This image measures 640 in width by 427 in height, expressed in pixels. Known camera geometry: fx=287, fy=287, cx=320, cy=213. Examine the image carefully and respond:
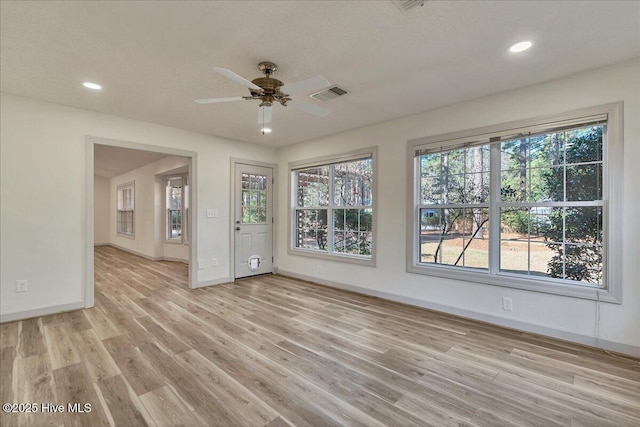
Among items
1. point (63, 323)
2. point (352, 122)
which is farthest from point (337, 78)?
point (63, 323)

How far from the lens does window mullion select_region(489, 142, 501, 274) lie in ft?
A: 10.6

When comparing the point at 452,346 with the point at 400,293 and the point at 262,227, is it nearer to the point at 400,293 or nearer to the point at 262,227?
the point at 400,293

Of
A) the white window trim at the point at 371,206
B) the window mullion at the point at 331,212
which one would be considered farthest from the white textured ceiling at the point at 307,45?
the window mullion at the point at 331,212

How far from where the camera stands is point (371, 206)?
14.1 ft

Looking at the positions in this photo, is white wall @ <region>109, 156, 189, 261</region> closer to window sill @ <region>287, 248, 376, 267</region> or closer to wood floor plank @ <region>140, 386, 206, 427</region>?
window sill @ <region>287, 248, 376, 267</region>

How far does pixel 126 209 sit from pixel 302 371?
9213 millimetres

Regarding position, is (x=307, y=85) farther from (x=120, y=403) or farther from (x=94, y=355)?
(x=94, y=355)

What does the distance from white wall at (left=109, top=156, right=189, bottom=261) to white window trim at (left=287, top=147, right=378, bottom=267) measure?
2.95 metres

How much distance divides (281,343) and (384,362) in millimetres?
946

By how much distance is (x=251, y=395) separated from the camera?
191 cm

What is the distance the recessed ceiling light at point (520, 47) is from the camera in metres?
2.23

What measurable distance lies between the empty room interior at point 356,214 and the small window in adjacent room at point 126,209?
4.46 meters

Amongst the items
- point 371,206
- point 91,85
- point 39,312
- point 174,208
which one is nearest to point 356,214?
point 371,206

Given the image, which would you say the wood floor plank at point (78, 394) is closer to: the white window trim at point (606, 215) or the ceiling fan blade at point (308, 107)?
the ceiling fan blade at point (308, 107)
